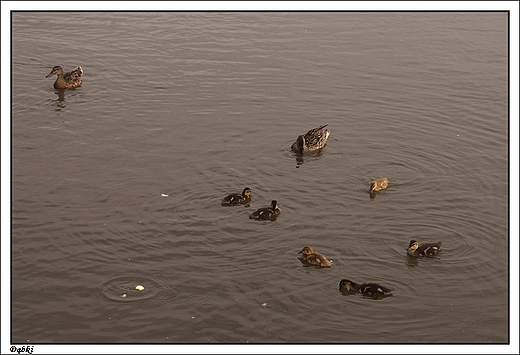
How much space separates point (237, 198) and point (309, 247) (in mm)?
1848

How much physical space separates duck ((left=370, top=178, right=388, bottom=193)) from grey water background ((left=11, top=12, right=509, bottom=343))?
20 cm

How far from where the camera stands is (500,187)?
568 inches

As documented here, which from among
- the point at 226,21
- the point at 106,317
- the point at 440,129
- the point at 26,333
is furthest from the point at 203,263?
the point at 226,21

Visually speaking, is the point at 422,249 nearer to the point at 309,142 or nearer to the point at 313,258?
the point at 313,258

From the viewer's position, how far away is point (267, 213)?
12945 millimetres

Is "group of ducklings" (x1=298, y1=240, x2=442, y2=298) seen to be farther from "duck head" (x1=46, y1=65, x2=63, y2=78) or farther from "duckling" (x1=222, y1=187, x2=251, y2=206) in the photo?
"duck head" (x1=46, y1=65, x2=63, y2=78)

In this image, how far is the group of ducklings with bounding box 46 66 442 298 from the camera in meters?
11.1

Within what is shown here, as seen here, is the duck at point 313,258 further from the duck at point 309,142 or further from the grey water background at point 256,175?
the duck at point 309,142

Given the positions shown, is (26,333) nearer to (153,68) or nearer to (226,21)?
(153,68)

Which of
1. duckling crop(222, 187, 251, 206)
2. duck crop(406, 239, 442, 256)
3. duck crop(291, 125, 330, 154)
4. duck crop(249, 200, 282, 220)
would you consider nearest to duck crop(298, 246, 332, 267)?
duck crop(406, 239, 442, 256)

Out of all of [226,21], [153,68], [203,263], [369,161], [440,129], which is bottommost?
[203,263]

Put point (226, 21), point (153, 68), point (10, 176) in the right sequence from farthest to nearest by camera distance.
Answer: point (226, 21) → point (153, 68) → point (10, 176)

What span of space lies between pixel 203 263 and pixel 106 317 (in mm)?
1708

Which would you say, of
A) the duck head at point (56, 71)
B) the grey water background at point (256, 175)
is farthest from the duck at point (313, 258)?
the duck head at point (56, 71)
